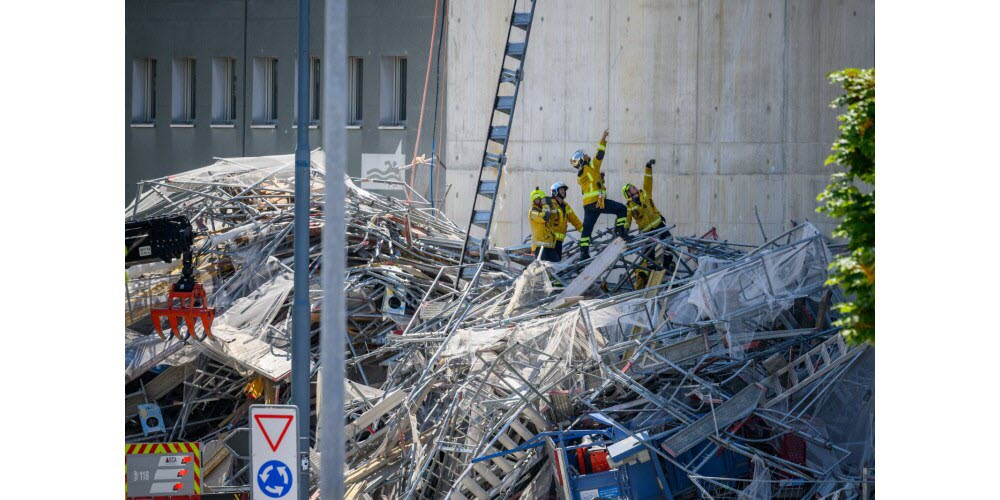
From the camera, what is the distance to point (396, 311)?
15.0 metres

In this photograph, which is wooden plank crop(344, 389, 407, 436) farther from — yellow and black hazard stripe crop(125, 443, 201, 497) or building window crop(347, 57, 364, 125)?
building window crop(347, 57, 364, 125)

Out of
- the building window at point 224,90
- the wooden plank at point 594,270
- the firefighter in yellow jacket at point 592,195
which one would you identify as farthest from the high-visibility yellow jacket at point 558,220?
the building window at point 224,90

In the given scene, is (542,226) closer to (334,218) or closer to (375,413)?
(375,413)

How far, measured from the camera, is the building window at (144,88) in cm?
2384

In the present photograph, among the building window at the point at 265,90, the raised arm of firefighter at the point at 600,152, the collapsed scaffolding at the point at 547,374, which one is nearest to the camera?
the collapsed scaffolding at the point at 547,374

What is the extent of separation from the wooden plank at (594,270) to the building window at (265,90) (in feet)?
35.4

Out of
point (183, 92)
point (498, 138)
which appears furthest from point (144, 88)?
point (498, 138)

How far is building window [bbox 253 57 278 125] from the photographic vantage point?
23.3 m

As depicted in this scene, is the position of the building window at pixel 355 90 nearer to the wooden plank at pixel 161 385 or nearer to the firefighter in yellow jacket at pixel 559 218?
the firefighter in yellow jacket at pixel 559 218

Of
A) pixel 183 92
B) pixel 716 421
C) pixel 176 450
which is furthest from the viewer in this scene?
pixel 183 92

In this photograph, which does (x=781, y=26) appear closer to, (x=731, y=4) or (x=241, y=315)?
(x=731, y=4)

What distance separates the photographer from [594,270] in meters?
14.6

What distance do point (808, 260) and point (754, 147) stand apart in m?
7.38

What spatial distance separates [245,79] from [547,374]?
13874 mm
